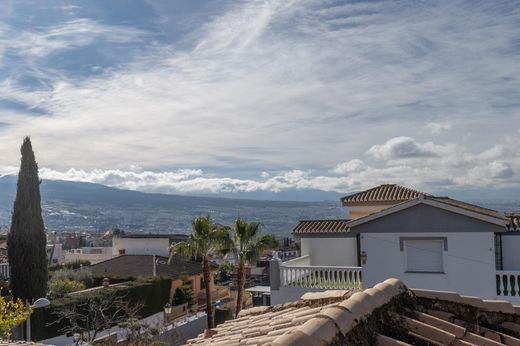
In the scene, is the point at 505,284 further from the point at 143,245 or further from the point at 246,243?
the point at 143,245

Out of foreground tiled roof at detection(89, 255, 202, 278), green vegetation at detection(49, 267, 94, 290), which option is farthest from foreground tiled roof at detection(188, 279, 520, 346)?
foreground tiled roof at detection(89, 255, 202, 278)

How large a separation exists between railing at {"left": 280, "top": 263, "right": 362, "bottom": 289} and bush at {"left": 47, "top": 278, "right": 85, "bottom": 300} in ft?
45.0

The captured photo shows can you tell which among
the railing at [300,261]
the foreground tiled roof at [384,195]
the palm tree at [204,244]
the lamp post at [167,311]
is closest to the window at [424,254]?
the railing at [300,261]

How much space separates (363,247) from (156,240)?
1544 inches

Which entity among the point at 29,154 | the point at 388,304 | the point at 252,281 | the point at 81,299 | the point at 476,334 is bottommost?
the point at 252,281

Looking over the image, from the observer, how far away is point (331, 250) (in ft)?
69.2

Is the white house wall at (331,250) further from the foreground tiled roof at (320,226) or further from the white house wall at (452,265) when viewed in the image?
the white house wall at (452,265)

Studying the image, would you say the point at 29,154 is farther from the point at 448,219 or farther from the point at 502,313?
the point at 502,313

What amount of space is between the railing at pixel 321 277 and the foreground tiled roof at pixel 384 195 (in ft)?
21.6

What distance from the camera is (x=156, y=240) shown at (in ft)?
179

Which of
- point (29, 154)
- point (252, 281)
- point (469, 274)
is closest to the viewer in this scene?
point (469, 274)

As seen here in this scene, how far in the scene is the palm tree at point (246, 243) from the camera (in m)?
23.3

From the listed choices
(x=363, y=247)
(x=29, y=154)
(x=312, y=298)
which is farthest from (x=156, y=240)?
(x=312, y=298)

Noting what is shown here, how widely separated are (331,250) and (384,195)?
4.88 meters
